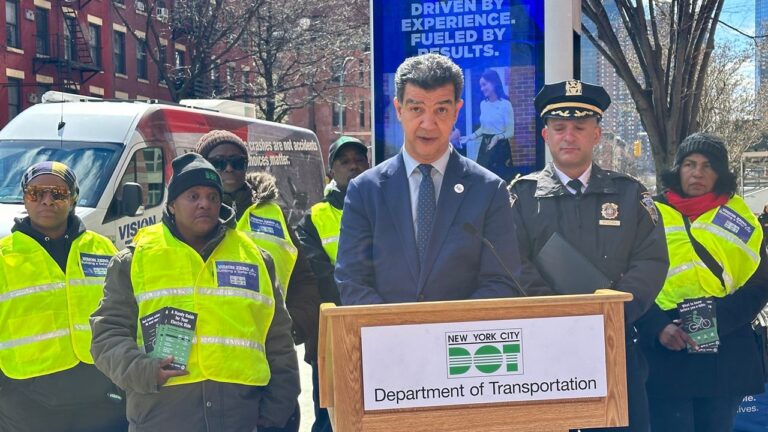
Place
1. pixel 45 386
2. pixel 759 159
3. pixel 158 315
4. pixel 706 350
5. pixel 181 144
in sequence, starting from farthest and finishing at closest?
pixel 759 159, pixel 181 144, pixel 706 350, pixel 45 386, pixel 158 315

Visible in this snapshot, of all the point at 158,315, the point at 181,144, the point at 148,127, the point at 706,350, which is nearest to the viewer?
the point at 158,315

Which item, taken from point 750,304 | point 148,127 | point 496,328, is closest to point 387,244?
point 496,328

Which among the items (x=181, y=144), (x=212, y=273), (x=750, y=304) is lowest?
(x=750, y=304)

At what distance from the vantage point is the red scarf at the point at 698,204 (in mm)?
4973

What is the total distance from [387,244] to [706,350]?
2179 mm

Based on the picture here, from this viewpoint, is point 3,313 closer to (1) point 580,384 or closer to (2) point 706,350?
(1) point 580,384

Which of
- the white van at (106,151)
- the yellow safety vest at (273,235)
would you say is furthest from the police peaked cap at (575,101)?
the white van at (106,151)

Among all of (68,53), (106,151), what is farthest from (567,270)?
(68,53)

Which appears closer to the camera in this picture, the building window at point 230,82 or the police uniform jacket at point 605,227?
the police uniform jacket at point 605,227

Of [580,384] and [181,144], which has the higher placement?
[181,144]

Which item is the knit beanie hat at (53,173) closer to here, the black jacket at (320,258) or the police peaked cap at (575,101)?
the black jacket at (320,258)

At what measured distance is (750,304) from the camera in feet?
15.8

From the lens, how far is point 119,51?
124 feet

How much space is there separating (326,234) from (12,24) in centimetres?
2954
